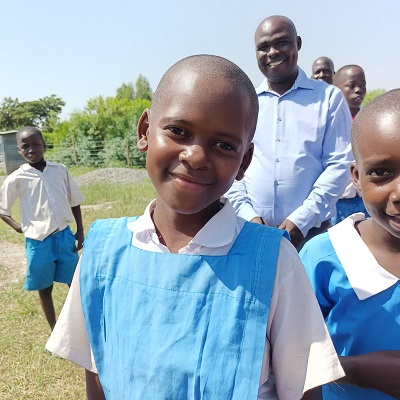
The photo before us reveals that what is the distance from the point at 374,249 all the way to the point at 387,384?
1.19ft

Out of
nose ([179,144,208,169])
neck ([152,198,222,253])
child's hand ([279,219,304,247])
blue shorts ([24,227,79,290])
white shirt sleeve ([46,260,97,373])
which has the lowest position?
blue shorts ([24,227,79,290])

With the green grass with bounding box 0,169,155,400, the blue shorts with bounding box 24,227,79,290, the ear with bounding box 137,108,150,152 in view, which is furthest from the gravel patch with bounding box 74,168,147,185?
the ear with bounding box 137,108,150,152

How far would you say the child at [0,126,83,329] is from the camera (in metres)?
3.46

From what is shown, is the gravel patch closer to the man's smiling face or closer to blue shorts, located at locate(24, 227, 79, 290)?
blue shorts, located at locate(24, 227, 79, 290)

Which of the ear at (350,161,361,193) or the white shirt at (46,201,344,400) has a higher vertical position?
the ear at (350,161,361,193)

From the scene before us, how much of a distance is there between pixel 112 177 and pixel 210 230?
45.3 ft

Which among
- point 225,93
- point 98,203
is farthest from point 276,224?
point 98,203

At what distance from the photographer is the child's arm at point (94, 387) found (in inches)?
49.6

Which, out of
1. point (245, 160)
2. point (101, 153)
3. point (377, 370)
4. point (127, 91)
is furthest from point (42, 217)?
point (127, 91)

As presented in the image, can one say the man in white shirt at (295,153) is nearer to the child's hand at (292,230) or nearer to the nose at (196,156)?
the child's hand at (292,230)

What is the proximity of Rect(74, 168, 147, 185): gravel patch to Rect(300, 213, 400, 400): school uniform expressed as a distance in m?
13.0

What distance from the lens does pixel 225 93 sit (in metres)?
1.04

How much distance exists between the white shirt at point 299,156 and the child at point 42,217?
1.79 metres

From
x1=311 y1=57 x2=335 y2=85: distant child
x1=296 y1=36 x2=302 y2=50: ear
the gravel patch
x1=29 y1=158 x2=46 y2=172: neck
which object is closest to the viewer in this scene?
x1=296 y1=36 x2=302 y2=50: ear
